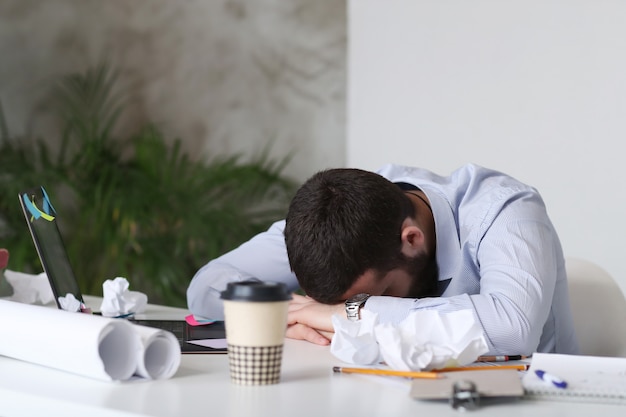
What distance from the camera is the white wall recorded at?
2824 millimetres

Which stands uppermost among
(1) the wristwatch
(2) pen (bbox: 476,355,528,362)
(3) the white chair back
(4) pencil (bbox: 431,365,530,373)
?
(4) pencil (bbox: 431,365,530,373)

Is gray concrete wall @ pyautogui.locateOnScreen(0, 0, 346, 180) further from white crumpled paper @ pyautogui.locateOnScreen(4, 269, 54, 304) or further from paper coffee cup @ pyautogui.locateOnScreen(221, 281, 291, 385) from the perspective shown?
paper coffee cup @ pyautogui.locateOnScreen(221, 281, 291, 385)

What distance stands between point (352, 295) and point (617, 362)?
0.55 meters

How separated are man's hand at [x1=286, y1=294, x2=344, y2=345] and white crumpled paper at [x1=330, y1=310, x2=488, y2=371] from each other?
0.66 ft

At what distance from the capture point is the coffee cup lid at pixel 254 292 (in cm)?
108

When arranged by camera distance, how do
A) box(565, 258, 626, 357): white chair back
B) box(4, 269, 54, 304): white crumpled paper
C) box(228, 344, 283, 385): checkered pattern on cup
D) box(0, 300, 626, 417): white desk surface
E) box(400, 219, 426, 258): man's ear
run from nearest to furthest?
box(0, 300, 626, 417): white desk surface < box(228, 344, 283, 385): checkered pattern on cup < box(400, 219, 426, 258): man's ear < box(565, 258, 626, 357): white chair back < box(4, 269, 54, 304): white crumpled paper

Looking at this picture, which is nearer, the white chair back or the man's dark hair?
the man's dark hair

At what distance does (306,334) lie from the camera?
1.57m

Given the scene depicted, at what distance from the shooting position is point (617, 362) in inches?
48.6

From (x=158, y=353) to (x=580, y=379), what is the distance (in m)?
0.60

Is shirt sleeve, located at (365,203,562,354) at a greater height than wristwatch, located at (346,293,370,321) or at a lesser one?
greater

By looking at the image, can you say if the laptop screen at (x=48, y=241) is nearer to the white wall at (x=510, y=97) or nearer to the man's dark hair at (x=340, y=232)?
the man's dark hair at (x=340, y=232)

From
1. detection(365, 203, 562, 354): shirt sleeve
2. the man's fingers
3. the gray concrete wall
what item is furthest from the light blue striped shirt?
the gray concrete wall

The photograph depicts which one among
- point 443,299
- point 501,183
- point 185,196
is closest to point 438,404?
A: point 443,299
